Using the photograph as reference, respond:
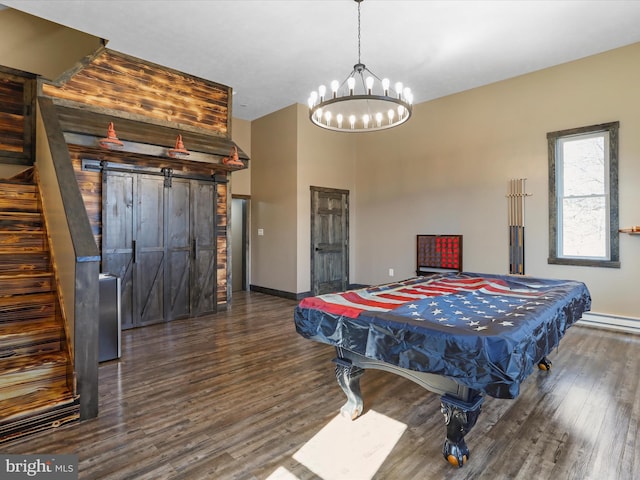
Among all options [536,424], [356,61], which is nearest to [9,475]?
[536,424]

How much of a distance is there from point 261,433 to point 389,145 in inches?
232

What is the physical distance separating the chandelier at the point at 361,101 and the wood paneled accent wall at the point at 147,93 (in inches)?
67.2

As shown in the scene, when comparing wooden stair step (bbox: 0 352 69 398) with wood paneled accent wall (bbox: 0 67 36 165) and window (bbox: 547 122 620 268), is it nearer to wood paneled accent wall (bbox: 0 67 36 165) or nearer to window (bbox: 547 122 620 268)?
wood paneled accent wall (bbox: 0 67 36 165)

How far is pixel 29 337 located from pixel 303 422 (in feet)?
6.71

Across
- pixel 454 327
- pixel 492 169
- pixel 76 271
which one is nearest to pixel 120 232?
pixel 76 271

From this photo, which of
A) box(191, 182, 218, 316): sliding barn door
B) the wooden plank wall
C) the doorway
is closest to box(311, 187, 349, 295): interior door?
the doorway

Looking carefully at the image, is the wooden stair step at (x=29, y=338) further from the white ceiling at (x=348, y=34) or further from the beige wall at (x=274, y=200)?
the beige wall at (x=274, y=200)

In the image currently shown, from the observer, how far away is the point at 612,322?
457cm

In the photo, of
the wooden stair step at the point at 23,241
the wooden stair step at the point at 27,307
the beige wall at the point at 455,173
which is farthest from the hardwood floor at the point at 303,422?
the beige wall at the point at 455,173

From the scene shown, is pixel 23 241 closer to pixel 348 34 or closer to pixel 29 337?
pixel 29 337

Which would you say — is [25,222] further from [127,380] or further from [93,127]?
[127,380]

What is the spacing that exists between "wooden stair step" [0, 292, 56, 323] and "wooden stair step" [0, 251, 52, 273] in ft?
1.06

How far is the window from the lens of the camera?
4.60m

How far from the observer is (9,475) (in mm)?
1805
